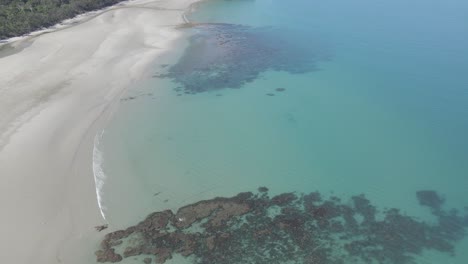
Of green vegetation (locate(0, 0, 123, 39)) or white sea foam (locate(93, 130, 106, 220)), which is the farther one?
green vegetation (locate(0, 0, 123, 39))

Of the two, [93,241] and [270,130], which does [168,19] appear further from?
[93,241]

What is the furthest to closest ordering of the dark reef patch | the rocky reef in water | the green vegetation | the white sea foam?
the green vegetation
the dark reef patch
the white sea foam
the rocky reef in water

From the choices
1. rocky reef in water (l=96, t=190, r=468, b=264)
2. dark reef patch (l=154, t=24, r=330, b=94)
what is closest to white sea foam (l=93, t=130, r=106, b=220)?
rocky reef in water (l=96, t=190, r=468, b=264)

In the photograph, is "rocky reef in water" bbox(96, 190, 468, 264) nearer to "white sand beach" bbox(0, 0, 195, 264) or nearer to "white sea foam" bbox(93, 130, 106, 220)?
"white sand beach" bbox(0, 0, 195, 264)

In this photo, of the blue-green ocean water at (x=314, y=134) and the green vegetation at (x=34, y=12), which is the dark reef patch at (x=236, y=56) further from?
the green vegetation at (x=34, y=12)

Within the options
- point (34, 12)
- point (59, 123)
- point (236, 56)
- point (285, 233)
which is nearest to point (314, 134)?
point (285, 233)

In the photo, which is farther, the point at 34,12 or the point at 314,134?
the point at 34,12

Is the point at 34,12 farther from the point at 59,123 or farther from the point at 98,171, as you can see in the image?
the point at 98,171
